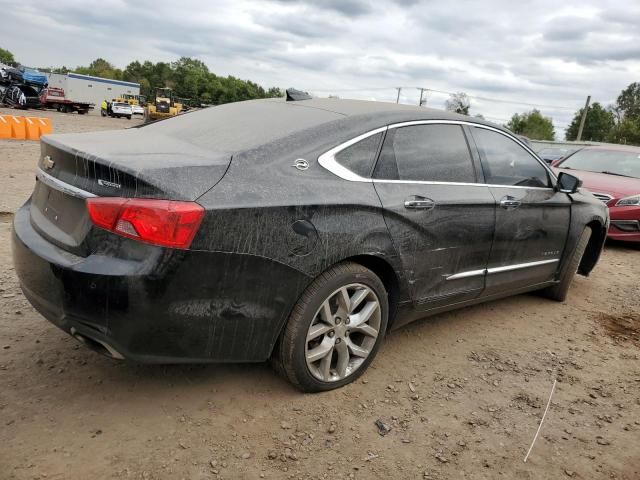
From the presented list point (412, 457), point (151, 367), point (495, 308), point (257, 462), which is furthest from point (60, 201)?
point (495, 308)

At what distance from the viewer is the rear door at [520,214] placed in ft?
12.1

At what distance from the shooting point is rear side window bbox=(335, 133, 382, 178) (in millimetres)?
2826

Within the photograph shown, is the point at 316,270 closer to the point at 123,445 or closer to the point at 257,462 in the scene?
the point at 257,462

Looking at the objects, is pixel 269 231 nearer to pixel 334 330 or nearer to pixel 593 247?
pixel 334 330

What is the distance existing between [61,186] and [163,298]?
2.75 feet

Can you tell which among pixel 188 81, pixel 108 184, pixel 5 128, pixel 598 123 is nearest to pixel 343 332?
pixel 108 184

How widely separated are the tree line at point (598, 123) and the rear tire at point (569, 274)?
161 feet

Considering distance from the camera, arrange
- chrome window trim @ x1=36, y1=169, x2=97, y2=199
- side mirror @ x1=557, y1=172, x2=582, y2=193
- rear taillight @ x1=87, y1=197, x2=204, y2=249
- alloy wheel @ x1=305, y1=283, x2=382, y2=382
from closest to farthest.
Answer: rear taillight @ x1=87, y1=197, x2=204, y2=249, chrome window trim @ x1=36, y1=169, x2=97, y2=199, alloy wheel @ x1=305, y1=283, x2=382, y2=382, side mirror @ x1=557, y1=172, x2=582, y2=193

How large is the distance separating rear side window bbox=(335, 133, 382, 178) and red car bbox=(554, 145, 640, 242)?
18.5 feet

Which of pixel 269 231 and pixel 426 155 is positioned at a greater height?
pixel 426 155

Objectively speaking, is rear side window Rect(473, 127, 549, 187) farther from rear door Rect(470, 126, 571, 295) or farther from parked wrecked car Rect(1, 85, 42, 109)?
parked wrecked car Rect(1, 85, 42, 109)

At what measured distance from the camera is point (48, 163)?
8.96 feet

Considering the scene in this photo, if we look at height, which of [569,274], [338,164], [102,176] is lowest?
[569,274]

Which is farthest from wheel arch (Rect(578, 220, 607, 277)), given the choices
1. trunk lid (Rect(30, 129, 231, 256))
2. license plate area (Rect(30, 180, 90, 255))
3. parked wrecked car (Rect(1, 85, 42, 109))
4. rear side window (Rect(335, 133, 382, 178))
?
parked wrecked car (Rect(1, 85, 42, 109))
